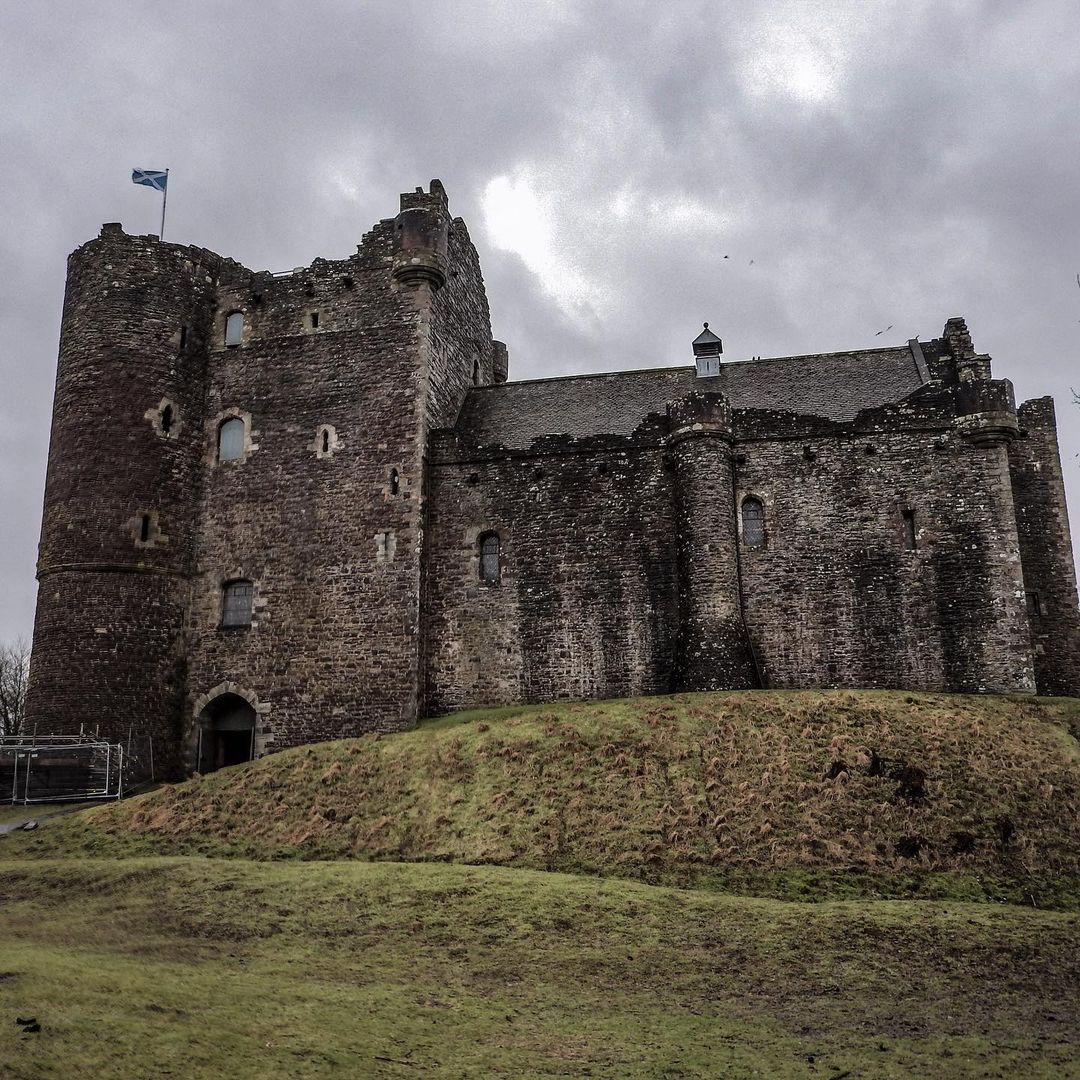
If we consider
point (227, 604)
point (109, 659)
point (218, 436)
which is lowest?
point (109, 659)

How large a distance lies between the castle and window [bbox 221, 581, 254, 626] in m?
0.09

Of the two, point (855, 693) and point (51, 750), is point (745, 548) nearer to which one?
point (855, 693)

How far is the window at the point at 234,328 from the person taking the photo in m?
30.6

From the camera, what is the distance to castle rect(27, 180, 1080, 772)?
2531cm

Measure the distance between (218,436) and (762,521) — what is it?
15.3 meters

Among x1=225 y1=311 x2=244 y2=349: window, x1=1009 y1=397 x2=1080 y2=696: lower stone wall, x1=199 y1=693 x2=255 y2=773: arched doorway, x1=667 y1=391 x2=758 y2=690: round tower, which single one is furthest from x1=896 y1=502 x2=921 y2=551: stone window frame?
x1=225 y1=311 x2=244 y2=349: window

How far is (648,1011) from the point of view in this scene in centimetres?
1105

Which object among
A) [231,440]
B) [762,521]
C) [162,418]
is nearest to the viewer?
[762,521]

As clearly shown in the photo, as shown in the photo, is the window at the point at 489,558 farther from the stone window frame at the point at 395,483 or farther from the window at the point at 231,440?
the window at the point at 231,440

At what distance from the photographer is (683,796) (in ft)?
60.8

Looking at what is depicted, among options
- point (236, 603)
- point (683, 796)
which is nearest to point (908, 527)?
point (683, 796)

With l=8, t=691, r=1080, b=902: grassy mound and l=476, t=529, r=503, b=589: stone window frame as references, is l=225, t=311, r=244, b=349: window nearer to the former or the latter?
l=476, t=529, r=503, b=589: stone window frame

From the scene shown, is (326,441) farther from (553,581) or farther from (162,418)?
(553,581)

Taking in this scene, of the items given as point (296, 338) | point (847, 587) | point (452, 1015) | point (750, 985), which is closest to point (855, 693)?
point (847, 587)
